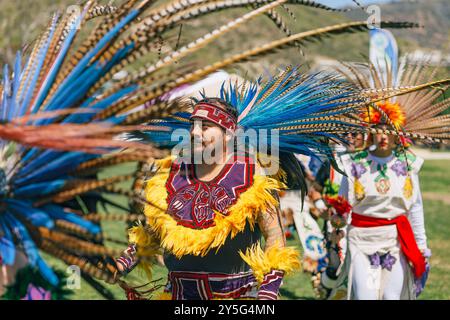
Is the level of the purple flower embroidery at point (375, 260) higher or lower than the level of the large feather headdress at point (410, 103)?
lower

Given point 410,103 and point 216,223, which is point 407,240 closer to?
point 410,103

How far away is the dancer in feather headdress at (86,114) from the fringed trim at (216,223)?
1.25 meters

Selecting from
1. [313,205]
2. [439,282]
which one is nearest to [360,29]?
[313,205]

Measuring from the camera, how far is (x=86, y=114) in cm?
257

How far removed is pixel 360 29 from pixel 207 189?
5.82 feet

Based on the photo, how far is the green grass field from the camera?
7.36m

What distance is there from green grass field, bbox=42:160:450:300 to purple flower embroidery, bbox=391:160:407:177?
81.6 inches

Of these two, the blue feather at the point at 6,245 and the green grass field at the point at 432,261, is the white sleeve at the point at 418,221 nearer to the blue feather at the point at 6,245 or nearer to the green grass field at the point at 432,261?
the green grass field at the point at 432,261

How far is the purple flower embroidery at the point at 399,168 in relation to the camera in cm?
608

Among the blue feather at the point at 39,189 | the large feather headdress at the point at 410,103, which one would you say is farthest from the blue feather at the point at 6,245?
the large feather headdress at the point at 410,103

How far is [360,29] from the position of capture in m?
2.50

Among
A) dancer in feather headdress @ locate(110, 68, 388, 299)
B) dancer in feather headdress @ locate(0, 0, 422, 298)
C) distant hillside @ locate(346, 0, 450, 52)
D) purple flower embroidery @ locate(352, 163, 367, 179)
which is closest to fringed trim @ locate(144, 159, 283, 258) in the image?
dancer in feather headdress @ locate(110, 68, 388, 299)

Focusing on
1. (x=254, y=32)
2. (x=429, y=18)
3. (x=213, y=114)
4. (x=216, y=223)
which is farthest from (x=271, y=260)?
(x=429, y=18)
